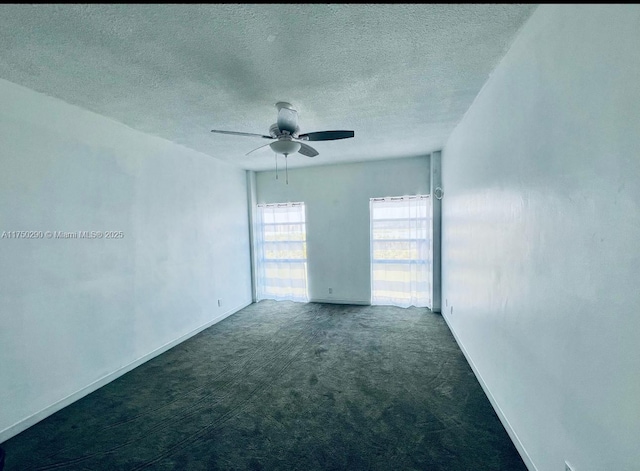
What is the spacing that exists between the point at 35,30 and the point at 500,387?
373 centimetres

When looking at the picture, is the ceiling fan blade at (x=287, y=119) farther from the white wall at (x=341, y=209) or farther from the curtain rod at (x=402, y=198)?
the curtain rod at (x=402, y=198)

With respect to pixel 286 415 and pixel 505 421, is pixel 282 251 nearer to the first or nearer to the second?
pixel 286 415

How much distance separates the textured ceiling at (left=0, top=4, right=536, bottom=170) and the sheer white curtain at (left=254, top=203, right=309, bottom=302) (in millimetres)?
2503

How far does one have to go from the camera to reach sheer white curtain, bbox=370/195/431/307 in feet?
14.6

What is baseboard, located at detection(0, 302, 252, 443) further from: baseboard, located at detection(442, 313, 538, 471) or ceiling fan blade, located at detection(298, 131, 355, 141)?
baseboard, located at detection(442, 313, 538, 471)

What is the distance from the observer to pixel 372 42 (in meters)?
1.58

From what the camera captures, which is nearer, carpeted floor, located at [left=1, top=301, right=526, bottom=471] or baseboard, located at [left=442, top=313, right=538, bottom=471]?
baseboard, located at [left=442, top=313, right=538, bottom=471]

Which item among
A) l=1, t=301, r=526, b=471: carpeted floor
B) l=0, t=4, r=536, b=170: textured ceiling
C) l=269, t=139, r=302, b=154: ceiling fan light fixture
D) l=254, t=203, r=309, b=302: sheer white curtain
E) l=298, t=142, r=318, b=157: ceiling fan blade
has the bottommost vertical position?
l=1, t=301, r=526, b=471: carpeted floor

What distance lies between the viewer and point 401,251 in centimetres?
457

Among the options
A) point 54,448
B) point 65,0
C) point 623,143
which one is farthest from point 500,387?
point 65,0

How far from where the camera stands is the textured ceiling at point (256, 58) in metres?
1.37

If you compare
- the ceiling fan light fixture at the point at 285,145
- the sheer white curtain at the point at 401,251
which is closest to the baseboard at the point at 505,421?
the sheer white curtain at the point at 401,251

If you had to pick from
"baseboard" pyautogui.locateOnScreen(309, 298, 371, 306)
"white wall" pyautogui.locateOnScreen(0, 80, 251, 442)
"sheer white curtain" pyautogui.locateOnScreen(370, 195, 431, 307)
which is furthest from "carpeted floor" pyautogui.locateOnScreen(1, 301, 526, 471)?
"baseboard" pyautogui.locateOnScreen(309, 298, 371, 306)

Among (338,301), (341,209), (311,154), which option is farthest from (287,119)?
(338,301)
